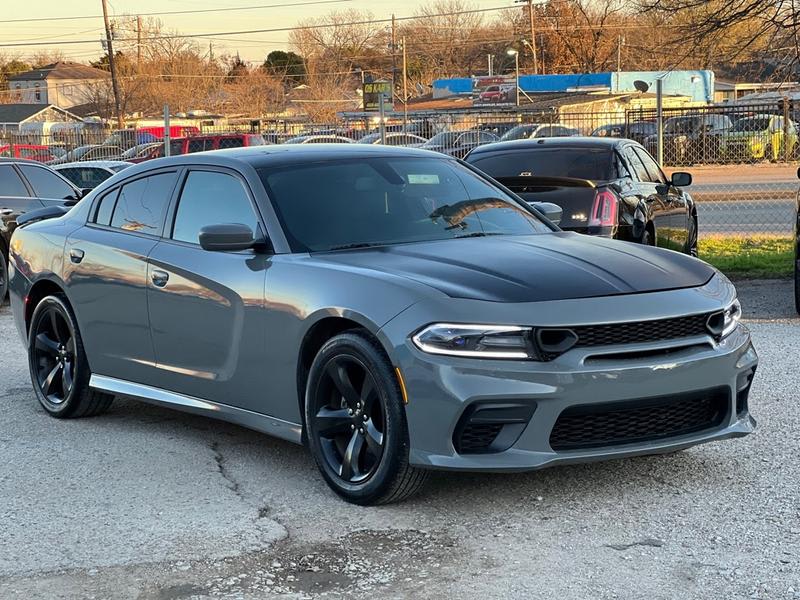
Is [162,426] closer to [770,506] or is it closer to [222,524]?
[222,524]

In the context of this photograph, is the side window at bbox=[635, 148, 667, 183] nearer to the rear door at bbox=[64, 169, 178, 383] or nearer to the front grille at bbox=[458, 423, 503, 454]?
the rear door at bbox=[64, 169, 178, 383]

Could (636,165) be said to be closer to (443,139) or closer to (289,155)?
(289,155)

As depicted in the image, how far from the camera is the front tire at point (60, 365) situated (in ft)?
23.5

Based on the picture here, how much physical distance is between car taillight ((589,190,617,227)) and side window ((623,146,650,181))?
1.09m

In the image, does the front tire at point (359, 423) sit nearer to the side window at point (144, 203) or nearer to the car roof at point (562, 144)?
the side window at point (144, 203)

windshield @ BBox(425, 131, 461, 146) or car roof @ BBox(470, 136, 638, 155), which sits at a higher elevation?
car roof @ BBox(470, 136, 638, 155)

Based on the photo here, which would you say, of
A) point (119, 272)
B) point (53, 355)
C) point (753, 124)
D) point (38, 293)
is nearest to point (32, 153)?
point (753, 124)

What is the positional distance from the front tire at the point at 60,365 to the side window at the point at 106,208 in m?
0.55

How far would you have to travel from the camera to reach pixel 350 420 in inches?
207

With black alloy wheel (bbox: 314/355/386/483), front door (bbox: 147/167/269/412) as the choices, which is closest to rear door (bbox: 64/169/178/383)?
front door (bbox: 147/167/269/412)

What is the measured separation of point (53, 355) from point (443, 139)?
21.0m

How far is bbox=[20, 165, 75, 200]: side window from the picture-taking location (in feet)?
46.1

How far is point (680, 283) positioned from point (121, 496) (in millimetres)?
2646

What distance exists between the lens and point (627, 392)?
15.9 feet
